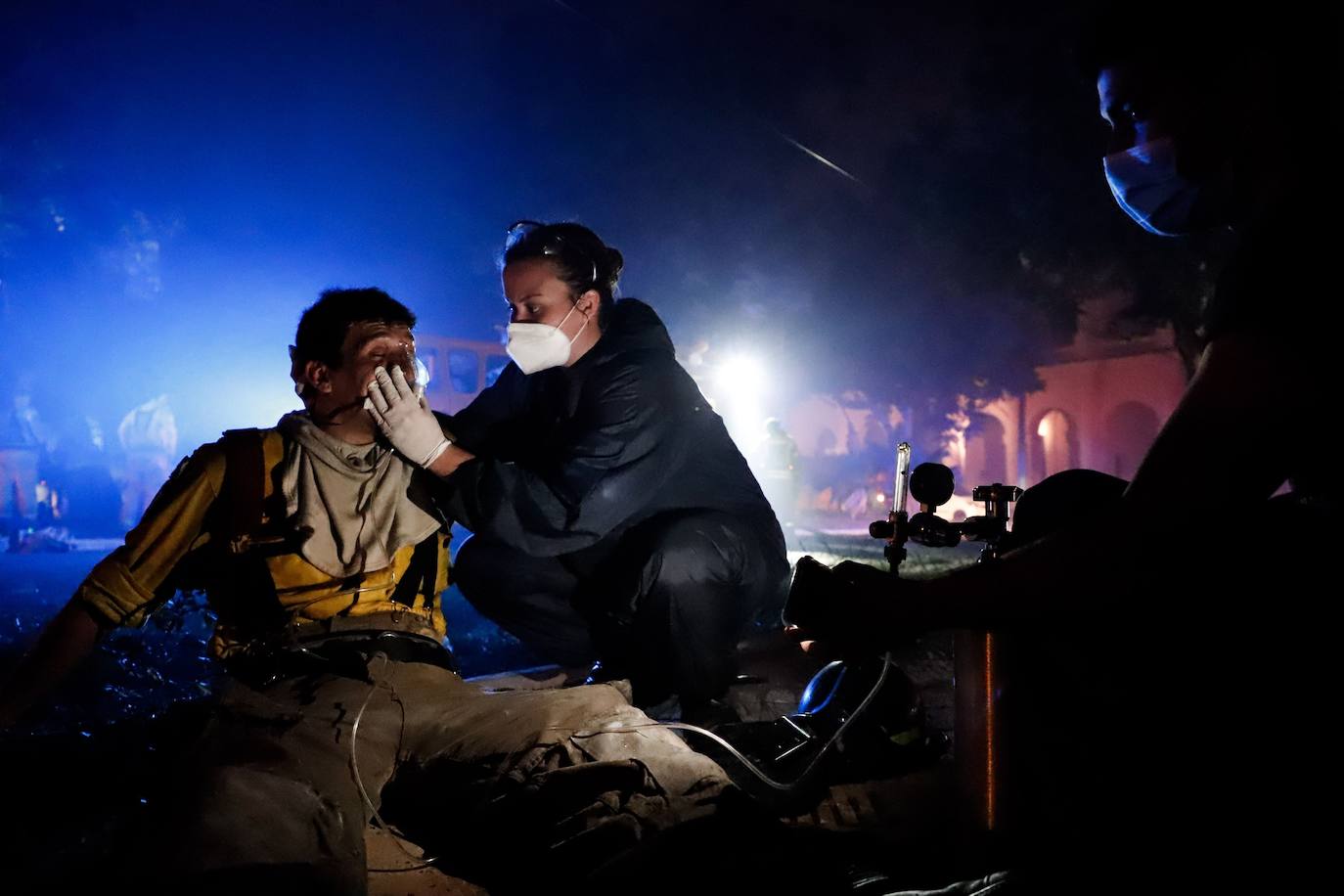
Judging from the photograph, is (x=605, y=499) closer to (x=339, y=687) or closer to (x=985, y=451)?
(x=339, y=687)

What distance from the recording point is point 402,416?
298cm

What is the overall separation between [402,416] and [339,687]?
3.65 ft

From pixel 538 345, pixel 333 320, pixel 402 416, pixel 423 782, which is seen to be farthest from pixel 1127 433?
pixel 423 782

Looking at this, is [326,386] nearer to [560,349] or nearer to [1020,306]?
[560,349]

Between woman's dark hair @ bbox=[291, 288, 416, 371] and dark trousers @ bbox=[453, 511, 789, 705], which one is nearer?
woman's dark hair @ bbox=[291, 288, 416, 371]

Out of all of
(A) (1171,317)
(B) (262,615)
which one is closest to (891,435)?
(A) (1171,317)

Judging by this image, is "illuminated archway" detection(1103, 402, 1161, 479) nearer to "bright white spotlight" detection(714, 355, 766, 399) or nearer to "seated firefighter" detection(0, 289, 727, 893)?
Result: "bright white spotlight" detection(714, 355, 766, 399)

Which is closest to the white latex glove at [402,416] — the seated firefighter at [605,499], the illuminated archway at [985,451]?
the seated firefighter at [605,499]

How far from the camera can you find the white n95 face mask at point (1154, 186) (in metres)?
1.69

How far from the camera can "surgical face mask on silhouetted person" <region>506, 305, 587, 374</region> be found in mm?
3930

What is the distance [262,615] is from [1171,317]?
23.5m

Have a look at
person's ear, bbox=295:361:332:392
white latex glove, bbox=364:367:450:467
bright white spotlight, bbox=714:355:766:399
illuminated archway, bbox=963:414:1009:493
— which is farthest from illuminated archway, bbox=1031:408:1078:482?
person's ear, bbox=295:361:332:392

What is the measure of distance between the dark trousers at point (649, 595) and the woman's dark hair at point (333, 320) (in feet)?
4.52

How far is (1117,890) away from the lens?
1382 mm
